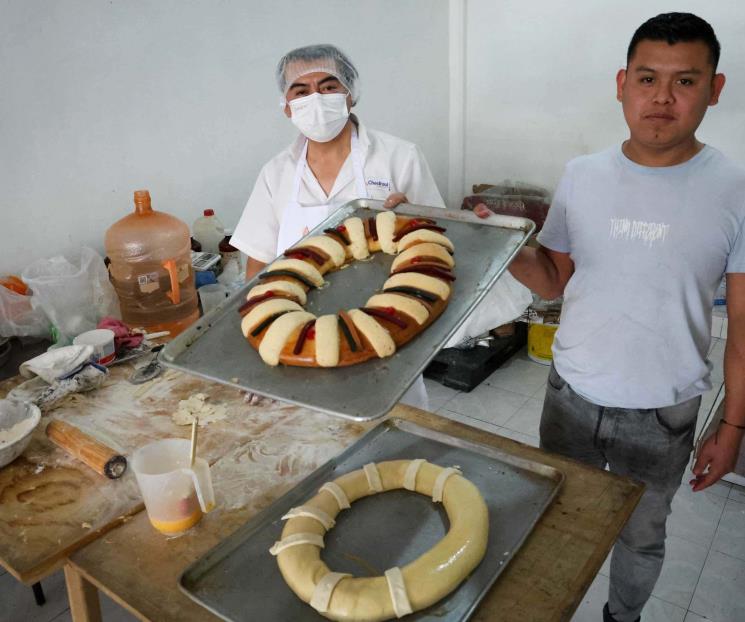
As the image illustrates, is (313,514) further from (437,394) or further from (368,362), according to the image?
(437,394)

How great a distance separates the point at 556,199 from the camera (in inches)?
62.4

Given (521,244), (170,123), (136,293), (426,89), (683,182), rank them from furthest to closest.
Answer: (426,89) → (170,123) → (136,293) → (521,244) → (683,182)

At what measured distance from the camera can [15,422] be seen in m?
1.50

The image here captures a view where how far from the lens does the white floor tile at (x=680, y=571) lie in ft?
6.52

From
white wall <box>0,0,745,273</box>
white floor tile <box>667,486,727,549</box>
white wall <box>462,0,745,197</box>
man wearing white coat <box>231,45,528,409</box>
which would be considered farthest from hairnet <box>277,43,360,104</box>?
white wall <box>462,0,745,197</box>

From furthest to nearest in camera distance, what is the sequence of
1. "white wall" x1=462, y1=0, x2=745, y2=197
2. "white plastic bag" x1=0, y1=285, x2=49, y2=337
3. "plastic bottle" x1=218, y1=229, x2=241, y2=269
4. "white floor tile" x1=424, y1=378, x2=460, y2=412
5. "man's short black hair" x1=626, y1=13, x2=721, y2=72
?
"white wall" x1=462, y1=0, x2=745, y2=197 → "white floor tile" x1=424, y1=378, x2=460, y2=412 → "plastic bottle" x1=218, y1=229, x2=241, y2=269 → "white plastic bag" x1=0, y1=285, x2=49, y2=337 → "man's short black hair" x1=626, y1=13, x2=721, y2=72

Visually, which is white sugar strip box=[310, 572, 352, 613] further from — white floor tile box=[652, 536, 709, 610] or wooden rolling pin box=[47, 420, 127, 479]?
white floor tile box=[652, 536, 709, 610]

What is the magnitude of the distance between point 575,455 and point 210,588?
1045 millimetres

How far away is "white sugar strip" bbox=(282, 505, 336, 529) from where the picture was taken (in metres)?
1.11

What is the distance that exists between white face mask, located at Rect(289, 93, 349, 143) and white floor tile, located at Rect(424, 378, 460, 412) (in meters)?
1.74

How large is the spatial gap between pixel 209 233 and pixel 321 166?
0.98m

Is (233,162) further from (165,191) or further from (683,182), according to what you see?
(683,182)

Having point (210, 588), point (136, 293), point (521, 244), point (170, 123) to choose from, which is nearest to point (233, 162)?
point (170, 123)

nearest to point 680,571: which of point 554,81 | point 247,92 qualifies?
point 247,92
